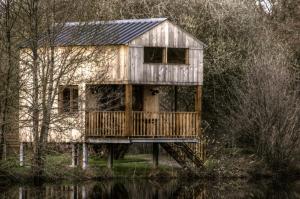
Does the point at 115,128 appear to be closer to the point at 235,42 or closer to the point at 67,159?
the point at 67,159

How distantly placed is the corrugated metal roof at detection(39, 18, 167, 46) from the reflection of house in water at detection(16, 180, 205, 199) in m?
6.10

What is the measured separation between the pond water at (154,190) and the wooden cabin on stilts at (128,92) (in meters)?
→ 2.08

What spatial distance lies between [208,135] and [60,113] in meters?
10.2

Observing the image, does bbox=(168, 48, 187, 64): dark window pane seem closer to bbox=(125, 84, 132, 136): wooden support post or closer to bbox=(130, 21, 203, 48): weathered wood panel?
bbox=(130, 21, 203, 48): weathered wood panel

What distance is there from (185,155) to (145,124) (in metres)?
2.91

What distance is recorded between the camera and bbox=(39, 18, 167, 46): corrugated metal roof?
3991 cm

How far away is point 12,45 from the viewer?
117 ft

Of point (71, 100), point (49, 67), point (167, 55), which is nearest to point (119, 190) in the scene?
point (71, 100)

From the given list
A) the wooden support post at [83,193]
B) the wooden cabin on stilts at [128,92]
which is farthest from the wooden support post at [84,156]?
the wooden support post at [83,193]

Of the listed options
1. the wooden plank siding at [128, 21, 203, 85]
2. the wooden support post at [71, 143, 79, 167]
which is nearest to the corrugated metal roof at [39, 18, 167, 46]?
the wooden plank siding at [128, 21, 203, 85]

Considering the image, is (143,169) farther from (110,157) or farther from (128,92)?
(128,92)

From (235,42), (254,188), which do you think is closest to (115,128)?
(254,188)

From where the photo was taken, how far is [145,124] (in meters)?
40.9

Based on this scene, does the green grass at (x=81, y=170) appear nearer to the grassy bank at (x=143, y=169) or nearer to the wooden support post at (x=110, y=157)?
the grassy bank at (x=143, y=169)
